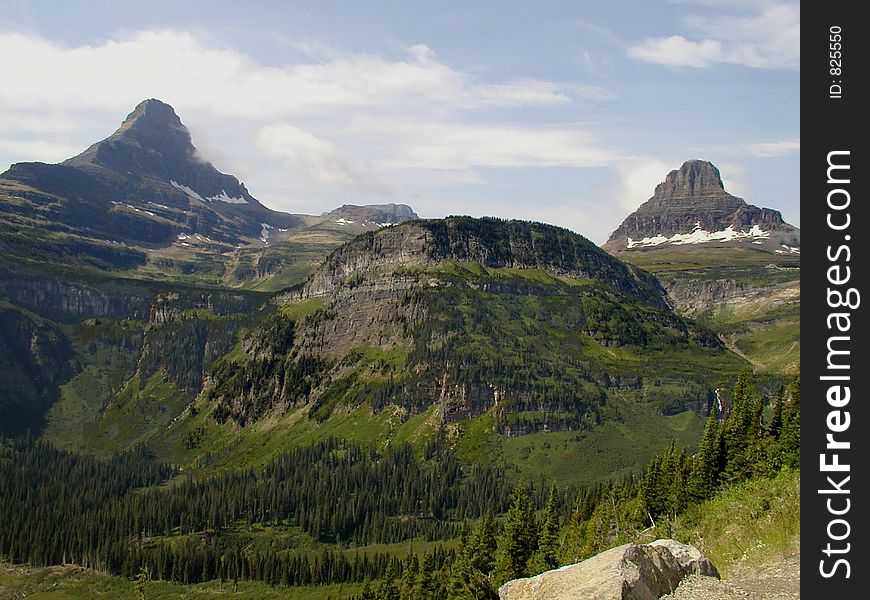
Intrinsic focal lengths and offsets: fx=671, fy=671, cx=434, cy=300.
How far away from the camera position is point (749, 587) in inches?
1003

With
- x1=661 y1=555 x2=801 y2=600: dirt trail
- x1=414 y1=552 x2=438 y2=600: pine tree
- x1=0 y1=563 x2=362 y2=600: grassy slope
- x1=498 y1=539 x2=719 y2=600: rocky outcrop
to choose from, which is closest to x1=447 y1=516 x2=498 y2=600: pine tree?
x1=414 y1=552 x2=438 y2=600: pine tree

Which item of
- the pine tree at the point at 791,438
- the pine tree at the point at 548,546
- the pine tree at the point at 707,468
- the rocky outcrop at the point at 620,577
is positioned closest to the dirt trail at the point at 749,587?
the rocky outcrop at the point at 620,577

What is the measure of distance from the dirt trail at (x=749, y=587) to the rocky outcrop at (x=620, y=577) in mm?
483

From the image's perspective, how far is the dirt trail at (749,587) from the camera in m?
24.2

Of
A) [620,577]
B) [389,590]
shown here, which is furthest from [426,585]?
[620,577]

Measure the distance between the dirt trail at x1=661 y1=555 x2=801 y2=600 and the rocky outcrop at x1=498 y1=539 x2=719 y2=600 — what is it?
0.48m

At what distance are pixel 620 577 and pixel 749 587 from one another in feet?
19.7

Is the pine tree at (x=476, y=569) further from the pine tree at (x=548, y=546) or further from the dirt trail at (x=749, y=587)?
the dirt trail at (x=749, y=587)

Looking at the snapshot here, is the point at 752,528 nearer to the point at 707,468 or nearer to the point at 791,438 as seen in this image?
the point at 791,438

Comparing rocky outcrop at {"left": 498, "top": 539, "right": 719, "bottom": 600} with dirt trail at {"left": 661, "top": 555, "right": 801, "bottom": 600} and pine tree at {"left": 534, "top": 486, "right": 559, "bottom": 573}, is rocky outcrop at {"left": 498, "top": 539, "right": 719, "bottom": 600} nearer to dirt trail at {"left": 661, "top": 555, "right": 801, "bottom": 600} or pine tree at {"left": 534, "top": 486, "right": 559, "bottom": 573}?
dirt trail at {"left": 661, "top": 555, "right": 801, "bottom": 600}
